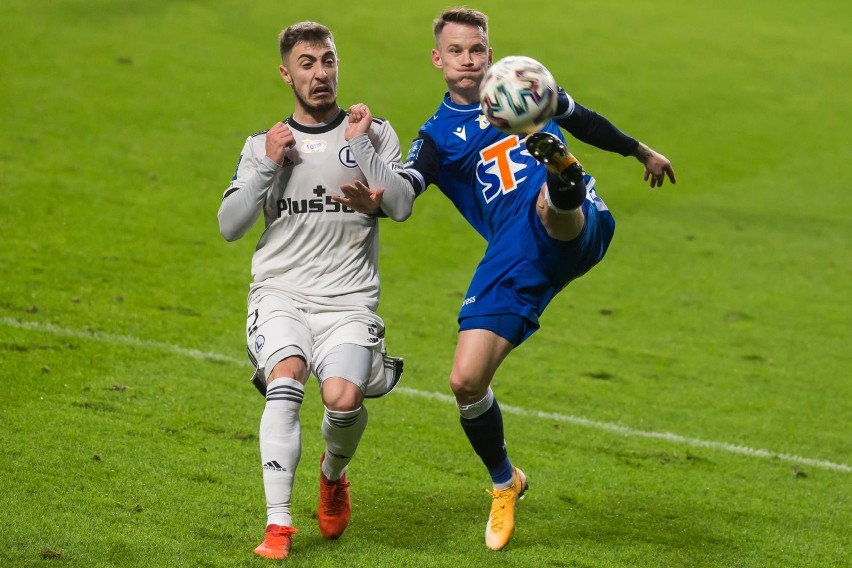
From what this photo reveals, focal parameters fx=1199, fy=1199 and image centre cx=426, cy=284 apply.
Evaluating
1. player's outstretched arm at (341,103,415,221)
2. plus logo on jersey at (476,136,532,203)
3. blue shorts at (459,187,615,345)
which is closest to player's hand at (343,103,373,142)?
player's outstretched arm at (341,103,415,221)

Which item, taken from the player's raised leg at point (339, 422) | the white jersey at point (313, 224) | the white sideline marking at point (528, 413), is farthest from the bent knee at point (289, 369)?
the white sideline marking at point (528, 413)

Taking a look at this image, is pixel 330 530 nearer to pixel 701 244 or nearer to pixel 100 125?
pixel 701 244

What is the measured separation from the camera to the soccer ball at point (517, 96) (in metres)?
4.74

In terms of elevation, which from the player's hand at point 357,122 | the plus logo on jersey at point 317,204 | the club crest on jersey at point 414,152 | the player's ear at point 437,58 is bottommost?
the plus logo on jersey at point 317,204

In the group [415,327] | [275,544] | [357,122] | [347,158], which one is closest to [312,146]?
[347,158]

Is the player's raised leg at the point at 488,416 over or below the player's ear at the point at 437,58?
below

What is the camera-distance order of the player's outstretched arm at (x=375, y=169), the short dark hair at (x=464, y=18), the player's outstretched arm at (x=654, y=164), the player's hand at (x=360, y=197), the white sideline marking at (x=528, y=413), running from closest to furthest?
the player's hand at (x=360, y=197)
the player's outstretched arm at (x=375, y=169)
the player's outstretched arm at (x=654, y=164)
the short dark hair at (x=464, y=18)
the white sideline marking at (x=528, y=413)

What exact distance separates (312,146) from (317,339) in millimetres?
836

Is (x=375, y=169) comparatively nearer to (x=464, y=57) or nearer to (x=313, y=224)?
(x=313, y=224)

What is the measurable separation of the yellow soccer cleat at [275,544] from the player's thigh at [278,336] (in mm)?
608

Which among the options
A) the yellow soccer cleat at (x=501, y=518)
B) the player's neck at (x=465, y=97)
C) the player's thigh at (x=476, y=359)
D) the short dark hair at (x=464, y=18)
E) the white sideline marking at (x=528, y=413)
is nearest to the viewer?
the player's thigh at (x=476, y=359)

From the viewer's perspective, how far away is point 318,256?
17.0 feet

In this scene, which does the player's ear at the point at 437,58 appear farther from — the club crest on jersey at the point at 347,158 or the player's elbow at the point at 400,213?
the player's elbow at the point at 400,213

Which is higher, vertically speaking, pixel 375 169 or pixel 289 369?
pixel 375 169
